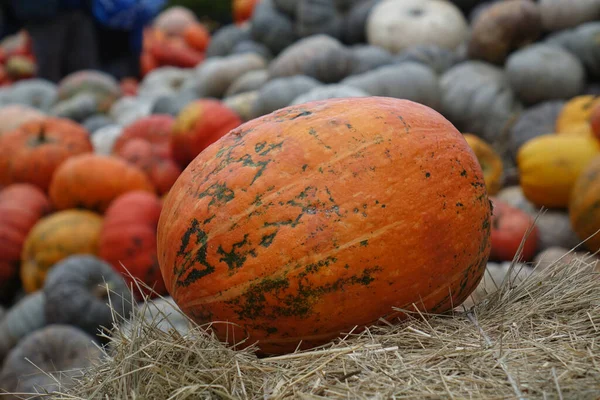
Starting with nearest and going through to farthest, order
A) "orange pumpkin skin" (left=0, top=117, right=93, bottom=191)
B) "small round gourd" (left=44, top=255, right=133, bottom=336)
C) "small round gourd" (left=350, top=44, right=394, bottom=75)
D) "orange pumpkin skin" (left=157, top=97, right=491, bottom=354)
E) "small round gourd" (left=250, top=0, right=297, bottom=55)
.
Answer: "orange pumpkin skin" (left=157, top=97, right=491, bottom=354) < "small round gourd" (left=44, top=255, right=133, bottom=336) < "orange pumpkin skin" (left=0, top=117, right=93, bottom=191) < "small round gourd" (left=350, top=44, right=394, bottom=75) < "small round gourd" (left=250, top=0, right=297, bottom=55)

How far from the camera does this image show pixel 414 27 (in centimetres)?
887

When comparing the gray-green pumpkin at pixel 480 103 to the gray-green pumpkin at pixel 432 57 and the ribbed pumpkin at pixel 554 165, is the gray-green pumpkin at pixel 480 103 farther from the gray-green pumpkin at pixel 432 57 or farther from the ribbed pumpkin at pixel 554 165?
the ribbed pumpkin at pixel 554 165

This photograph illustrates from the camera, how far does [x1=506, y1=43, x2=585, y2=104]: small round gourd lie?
6707mm

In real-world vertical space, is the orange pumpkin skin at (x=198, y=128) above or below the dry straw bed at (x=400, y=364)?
below

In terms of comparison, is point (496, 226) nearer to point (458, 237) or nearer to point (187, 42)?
point (458, 237)

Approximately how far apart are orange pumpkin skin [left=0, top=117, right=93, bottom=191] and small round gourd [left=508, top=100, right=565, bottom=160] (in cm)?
458

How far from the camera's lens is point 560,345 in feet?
5.51

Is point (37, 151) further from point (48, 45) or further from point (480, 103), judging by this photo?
point (48, 45)

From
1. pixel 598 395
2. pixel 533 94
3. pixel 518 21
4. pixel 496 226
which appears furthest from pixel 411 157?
pixel 518 21

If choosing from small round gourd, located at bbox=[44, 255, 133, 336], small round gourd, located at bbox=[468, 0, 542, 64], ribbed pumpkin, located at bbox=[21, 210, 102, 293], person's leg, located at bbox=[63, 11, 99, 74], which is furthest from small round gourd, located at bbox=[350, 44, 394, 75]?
person's leg, located at bbox=[63, 11, 99, 74]

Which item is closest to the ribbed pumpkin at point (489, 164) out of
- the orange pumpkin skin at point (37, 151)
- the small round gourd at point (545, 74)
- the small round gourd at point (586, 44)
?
the small round gourd at point (545, 74)

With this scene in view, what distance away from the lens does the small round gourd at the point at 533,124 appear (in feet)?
20.5

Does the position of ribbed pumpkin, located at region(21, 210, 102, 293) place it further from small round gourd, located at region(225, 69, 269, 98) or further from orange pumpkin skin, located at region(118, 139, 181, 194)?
small round gourd, located at region(225, 69, 269, 98)

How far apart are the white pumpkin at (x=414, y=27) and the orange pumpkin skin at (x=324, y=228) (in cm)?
716
